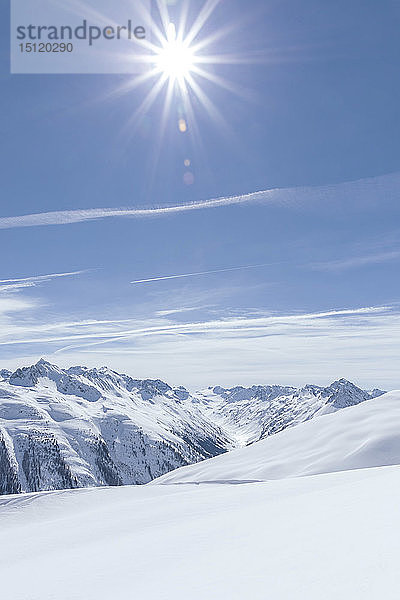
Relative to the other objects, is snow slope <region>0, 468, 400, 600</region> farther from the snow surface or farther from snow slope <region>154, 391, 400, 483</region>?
snow slope <region>154, 391, 400, 483</region>

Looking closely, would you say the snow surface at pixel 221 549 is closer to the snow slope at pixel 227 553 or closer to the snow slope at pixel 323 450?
the snow slope at pixel 227 553

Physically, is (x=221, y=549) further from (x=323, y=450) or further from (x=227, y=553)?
(x=323, y=450)

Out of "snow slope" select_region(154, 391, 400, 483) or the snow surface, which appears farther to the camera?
"snow slope" select_region(154, 391, 400, 483)

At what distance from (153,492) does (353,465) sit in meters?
13.3

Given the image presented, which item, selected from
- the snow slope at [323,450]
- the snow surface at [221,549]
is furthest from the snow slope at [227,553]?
the snow slope at [323,450]

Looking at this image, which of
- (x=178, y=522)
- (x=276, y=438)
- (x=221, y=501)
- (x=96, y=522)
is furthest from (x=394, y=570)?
(x=276, y=438)

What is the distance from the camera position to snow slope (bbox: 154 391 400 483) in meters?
28.5

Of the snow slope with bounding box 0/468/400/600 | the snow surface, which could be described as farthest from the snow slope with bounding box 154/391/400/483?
the snow slope with bounding box 0/468/400/600

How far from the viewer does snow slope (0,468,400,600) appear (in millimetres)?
5871

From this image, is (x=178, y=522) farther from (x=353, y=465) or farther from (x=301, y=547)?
(x=353, y=465)

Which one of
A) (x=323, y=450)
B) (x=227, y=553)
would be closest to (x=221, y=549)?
(x=227, y=553)

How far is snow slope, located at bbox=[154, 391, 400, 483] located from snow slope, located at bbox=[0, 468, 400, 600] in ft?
47.8

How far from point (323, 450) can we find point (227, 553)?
Result: 89.5 ft

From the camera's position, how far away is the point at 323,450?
3269 centimetres
